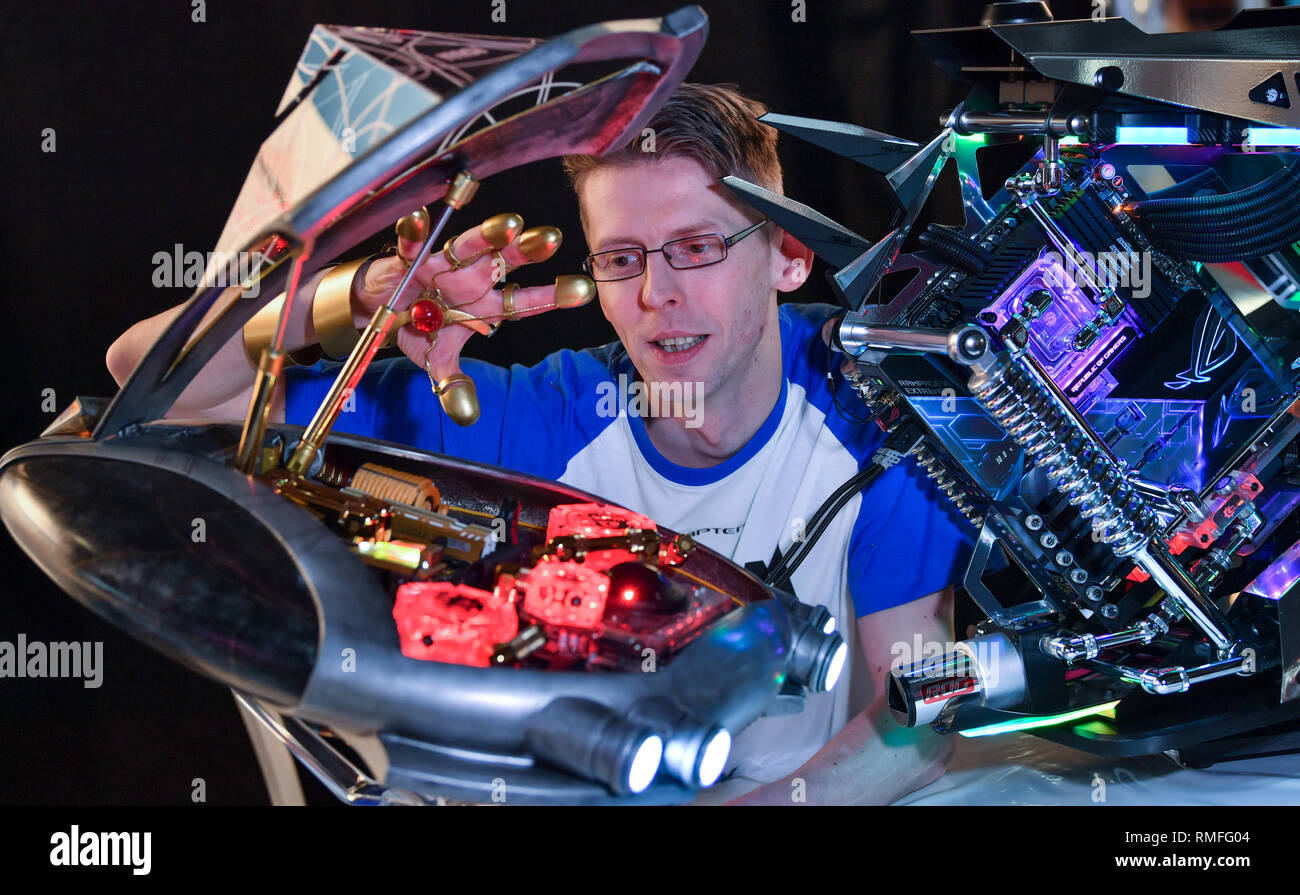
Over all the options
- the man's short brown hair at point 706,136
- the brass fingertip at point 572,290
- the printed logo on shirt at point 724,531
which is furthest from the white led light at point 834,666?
the man's short brown hair at point 706,136

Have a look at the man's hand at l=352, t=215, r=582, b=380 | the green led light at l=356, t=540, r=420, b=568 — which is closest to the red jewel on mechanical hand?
the man's hand at l=352, t=215, r=582, b=380

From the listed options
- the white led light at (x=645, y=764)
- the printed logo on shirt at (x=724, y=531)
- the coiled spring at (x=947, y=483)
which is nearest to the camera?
the white led light at (x=645, y=764)

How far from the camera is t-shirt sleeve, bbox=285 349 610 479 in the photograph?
1.50 meters

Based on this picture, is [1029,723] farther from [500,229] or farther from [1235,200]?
[500,229]

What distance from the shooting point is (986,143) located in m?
1.15

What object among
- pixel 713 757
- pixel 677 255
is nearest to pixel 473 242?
pixel 677 255

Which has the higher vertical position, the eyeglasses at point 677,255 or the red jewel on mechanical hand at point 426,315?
the eyeglasses at point 677,255

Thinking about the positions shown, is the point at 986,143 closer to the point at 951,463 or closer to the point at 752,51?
the point at 951,463

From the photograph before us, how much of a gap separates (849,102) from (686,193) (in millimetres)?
524

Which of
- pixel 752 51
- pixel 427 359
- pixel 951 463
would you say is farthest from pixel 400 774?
pixel 752 51

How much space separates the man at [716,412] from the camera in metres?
1.35

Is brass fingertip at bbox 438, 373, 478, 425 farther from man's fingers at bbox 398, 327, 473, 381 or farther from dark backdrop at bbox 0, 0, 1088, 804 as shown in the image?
dark backdrop at bbox 0, 0, 1088, 804

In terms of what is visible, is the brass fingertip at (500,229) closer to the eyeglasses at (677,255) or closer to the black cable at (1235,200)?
the eyeglasses at (677,255)

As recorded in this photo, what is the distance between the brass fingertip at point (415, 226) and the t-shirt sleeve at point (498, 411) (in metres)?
0.53
